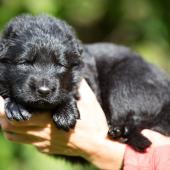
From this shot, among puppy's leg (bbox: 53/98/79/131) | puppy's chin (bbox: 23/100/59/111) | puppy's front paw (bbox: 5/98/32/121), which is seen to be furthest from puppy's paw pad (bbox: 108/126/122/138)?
puppy's front paw (bbox: 5/98/32/121)

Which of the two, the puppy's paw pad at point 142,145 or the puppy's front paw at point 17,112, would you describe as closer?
the puppy's front paw at point 17,112

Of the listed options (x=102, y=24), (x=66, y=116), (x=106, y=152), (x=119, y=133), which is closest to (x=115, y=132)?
(x=119, y=133)

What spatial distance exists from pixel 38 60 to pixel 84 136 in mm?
756

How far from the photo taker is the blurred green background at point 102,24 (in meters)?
6.33

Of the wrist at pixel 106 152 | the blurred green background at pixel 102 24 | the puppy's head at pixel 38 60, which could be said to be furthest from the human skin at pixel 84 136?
the blurred green background at pixel 102 24

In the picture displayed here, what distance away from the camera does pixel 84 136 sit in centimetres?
418

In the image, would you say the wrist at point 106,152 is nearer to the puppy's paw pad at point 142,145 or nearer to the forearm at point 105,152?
the forearm at point 105,152

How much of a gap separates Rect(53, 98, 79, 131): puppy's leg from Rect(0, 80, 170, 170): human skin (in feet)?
0.41

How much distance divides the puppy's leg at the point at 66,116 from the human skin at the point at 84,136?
0.41 feet

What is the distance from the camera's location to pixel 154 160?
405 centimetres

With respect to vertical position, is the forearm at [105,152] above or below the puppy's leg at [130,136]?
below

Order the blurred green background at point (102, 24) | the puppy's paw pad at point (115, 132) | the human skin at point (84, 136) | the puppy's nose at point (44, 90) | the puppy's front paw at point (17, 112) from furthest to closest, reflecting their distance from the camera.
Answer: the blurred green background at point (102, 24)
the puppy's paw pad at point (115, 132)
the human skin at point (84, 136)
the puppy's front paw at point (17, 112)
the puppy's nose at point (44, 90)

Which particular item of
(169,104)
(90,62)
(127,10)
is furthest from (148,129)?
(127,10)

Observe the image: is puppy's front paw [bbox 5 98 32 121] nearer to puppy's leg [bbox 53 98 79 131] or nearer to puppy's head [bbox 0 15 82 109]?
puppy's head [bbox 0 15 82 109]
